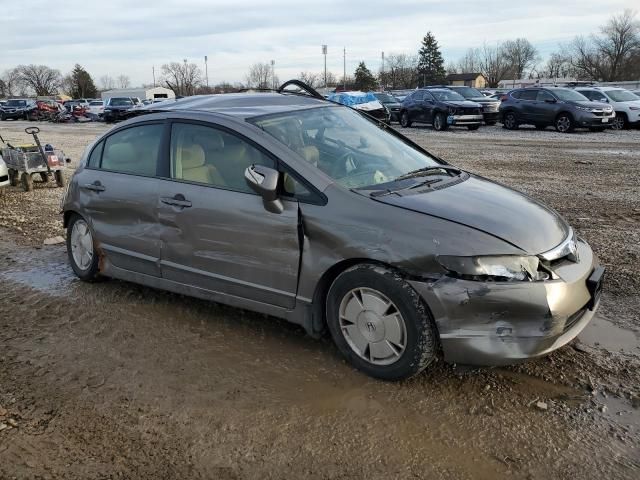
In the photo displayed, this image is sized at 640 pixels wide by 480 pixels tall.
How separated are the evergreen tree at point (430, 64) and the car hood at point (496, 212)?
94487mm

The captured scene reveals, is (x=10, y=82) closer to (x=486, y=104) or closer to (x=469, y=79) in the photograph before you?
(x=469, y=79)

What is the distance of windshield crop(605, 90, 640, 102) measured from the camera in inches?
849

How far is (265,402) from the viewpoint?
Result: 11.0 ft

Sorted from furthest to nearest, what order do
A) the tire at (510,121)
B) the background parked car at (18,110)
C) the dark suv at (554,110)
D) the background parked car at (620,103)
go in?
1. the background parked car at (18,110)
2. the tire at (510,121)
3. the background parked car at (620,103)
4. the dark suv at (554,110)

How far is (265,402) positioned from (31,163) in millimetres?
9242

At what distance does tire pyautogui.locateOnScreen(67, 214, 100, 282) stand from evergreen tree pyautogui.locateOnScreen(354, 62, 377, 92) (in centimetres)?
8588

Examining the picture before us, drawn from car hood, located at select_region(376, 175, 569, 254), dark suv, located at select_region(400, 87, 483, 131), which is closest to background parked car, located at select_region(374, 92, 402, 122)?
dark suv, located at select_region(400, 87, 483, 131)

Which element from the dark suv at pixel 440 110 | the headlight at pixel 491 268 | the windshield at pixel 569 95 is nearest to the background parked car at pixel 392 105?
the dark suv at pixel 440 110

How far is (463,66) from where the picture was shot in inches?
4813

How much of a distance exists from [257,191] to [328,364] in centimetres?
118

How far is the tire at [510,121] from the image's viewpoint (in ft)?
72.9

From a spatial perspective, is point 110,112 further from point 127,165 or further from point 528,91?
point 127,165

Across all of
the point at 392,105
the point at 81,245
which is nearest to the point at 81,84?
the point at 392,105

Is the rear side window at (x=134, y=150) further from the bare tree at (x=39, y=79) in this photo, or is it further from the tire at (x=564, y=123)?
the bare tree at (x=39, y=79)
